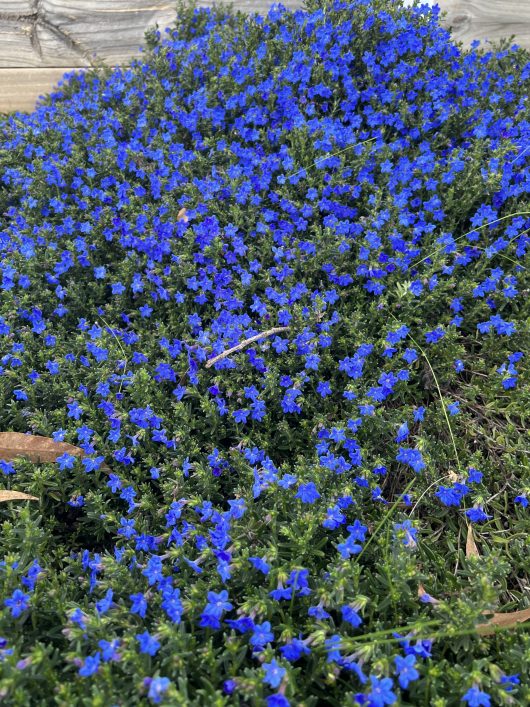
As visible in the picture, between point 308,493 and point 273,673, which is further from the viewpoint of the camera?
point 308,493

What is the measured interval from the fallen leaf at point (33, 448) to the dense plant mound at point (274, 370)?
53 mm

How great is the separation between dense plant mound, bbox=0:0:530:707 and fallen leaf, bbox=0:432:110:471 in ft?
0.17

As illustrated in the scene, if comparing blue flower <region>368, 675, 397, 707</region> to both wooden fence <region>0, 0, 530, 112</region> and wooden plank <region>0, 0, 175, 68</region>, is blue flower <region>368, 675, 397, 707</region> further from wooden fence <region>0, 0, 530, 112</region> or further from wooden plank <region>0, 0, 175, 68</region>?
wooden plank <region>0, 0, 175, 68</region>

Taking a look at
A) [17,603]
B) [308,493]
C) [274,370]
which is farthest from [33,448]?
[308,493]

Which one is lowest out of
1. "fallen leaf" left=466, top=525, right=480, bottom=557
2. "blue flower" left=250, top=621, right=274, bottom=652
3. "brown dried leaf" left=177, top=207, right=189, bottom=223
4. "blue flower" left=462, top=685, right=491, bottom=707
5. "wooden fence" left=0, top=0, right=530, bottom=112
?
"fallen leaf" left=466, top=525, right=480, bottom=557

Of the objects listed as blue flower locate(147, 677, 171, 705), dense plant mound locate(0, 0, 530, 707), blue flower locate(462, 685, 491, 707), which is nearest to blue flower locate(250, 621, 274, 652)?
dense plant mound locate(0, 0, 530, 707)

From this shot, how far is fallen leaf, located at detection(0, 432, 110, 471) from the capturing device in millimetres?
2754

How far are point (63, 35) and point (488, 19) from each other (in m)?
3.74

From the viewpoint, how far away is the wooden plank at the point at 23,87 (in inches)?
200

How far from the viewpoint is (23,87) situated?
201 inches

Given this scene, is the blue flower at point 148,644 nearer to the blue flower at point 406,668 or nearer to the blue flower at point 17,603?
the blue flower at point 17,603

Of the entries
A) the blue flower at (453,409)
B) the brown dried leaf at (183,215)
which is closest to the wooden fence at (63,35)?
the brown dried leaf at (183,215)

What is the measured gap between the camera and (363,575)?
217 cm

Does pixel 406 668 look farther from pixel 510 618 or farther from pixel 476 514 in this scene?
pixel 476 514
